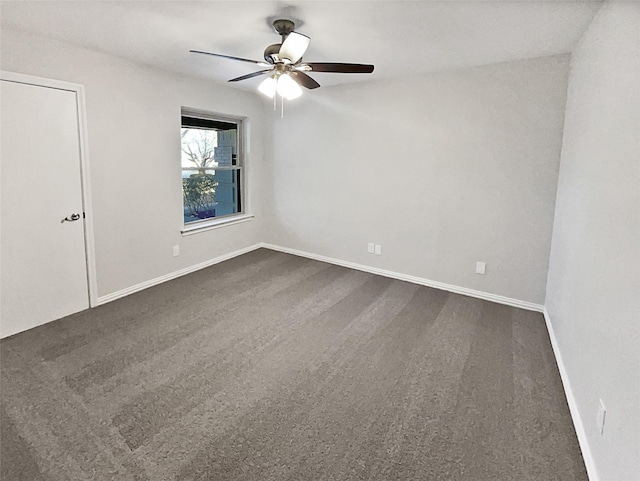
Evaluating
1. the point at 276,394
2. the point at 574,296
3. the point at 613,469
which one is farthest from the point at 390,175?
the point at 613,469

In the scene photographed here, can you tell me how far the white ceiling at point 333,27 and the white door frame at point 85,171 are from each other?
0.36m

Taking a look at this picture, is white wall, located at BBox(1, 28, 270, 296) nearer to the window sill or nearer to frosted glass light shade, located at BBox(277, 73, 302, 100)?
the window sill

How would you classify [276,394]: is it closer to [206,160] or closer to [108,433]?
[108,433]

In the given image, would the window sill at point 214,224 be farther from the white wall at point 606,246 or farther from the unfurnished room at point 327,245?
the white wall at point 606,246

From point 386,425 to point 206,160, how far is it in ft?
13.0

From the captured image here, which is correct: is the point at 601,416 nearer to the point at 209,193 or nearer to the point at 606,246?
the point at 606,246

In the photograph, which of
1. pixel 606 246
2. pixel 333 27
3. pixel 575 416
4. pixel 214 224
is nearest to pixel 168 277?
pixel 214 224

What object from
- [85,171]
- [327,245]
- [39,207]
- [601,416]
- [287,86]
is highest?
[287,86]

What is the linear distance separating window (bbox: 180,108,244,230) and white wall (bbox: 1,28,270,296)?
27 centimetres

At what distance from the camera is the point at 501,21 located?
2.44 m

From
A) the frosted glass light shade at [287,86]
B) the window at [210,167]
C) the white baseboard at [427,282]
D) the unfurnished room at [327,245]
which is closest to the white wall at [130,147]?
the unfurnished room at [327,245]

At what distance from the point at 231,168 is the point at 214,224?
0.85 metres

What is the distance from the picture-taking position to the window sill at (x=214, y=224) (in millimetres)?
4547

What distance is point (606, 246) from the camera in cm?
182
